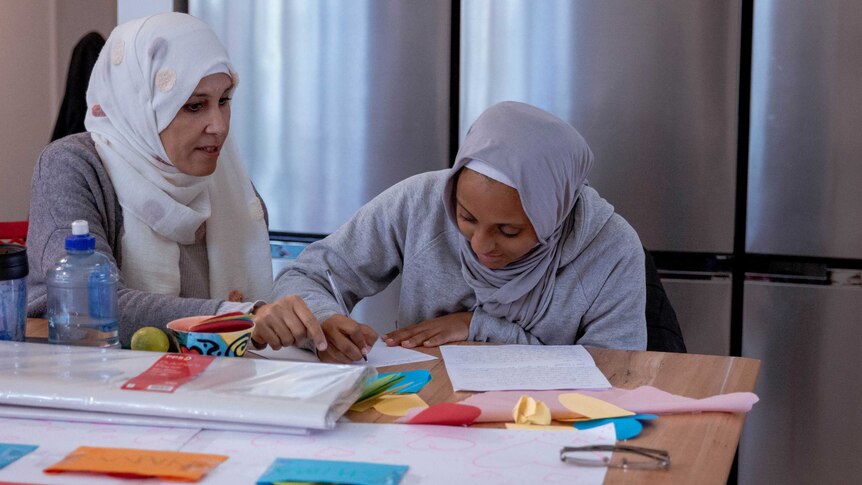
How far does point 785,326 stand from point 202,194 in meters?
1.49

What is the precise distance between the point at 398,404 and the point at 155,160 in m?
0.94

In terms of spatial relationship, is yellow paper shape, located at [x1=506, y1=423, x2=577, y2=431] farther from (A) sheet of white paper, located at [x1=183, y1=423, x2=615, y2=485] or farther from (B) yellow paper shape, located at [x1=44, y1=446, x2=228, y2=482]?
(B) yellow paper shape, located at [x1=44, y1=446, x2=228, y2=482]

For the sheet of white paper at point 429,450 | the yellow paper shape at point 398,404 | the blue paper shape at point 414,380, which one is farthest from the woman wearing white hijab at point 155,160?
the sheet of white paper at point 429,450

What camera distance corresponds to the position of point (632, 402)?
1.25 meters

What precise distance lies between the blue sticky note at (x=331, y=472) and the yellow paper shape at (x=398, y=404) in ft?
0.62

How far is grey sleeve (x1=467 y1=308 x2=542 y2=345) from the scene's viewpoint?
5.56ft

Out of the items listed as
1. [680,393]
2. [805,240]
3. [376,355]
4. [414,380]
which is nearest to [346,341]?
[376,355]

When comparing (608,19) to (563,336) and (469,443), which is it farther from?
(469,443)

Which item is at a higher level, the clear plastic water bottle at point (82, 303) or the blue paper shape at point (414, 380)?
the clear plastic water bottle at point (82, 303)

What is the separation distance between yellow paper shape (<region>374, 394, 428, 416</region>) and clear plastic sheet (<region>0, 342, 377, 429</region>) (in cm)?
4

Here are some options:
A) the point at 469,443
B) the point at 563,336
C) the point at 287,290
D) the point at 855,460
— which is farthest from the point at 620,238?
the point at 855,460

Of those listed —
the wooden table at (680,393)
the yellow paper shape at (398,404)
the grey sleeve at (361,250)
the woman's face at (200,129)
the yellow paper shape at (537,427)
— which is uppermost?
the woman's face at (200,129)

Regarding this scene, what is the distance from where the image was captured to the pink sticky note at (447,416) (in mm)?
1140

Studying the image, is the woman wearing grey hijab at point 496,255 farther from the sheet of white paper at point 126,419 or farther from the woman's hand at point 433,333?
the sheet of white paper at point 126,419
